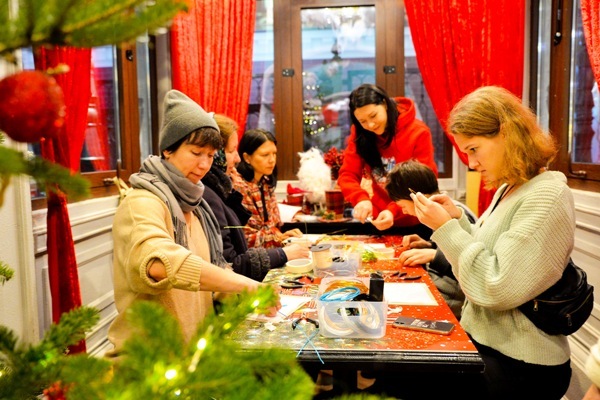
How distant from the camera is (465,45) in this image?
159 inches

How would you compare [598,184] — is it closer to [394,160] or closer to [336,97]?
[394,160]

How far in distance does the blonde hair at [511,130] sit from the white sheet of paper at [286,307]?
804mm

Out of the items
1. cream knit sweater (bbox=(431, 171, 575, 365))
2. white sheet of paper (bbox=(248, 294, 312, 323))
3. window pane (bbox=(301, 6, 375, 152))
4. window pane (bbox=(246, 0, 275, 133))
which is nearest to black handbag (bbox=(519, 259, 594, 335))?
cream knit sweater (bbox=(431, 171, 575, 365))

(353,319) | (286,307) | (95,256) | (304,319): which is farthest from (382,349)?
(95,256)

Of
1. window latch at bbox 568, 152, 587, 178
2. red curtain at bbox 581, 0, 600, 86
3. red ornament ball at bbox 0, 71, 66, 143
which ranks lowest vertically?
window latch at bbox 568, 152, 587, 178

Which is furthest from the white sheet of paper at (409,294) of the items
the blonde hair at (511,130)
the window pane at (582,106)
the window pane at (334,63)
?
the window pane at (334,63)

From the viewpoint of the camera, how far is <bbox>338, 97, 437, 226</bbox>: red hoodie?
10.00 ft

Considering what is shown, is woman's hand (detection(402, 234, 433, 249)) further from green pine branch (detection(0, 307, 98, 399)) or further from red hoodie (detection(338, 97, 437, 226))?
green pine branch (detection(0, 307, 98, 399))

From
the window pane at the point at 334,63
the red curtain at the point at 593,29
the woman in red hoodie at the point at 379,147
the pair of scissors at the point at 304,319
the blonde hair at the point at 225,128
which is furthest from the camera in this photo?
the window pane at the point at 334,63

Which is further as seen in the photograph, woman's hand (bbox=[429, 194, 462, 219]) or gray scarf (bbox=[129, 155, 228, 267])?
woman's hand (bbox=[429, 194, 462, 219])

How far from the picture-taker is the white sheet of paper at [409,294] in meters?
1.69

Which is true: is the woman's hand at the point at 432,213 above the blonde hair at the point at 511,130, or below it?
below

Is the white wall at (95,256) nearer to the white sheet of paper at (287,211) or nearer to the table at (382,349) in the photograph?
the white sheet of paper at (287,211)

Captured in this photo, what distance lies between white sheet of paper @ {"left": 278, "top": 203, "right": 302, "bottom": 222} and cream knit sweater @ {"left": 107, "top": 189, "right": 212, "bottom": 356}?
199cm
